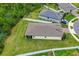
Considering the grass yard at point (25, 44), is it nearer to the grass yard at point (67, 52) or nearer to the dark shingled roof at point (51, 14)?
the grass yard at point (67, 52)

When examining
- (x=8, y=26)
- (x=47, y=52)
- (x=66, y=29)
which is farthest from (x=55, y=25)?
(x=8, y=26)

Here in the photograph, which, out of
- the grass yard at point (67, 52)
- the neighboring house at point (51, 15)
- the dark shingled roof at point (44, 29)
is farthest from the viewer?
the neighboring house at point (51, 15)

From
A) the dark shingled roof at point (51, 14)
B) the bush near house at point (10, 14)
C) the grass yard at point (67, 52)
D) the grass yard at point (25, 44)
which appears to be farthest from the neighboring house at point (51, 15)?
the grass yard at point (67, 52)

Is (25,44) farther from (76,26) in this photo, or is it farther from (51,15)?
(76,26)

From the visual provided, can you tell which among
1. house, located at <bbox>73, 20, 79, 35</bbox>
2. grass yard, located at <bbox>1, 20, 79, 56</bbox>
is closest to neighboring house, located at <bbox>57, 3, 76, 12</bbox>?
house, located at <bbox>73, 20, 79, 35</bbox>

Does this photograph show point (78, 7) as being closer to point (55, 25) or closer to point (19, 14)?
point (55, 25)

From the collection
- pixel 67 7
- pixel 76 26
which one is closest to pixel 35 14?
pixel 67 7

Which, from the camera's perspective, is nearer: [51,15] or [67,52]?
[67,52]
